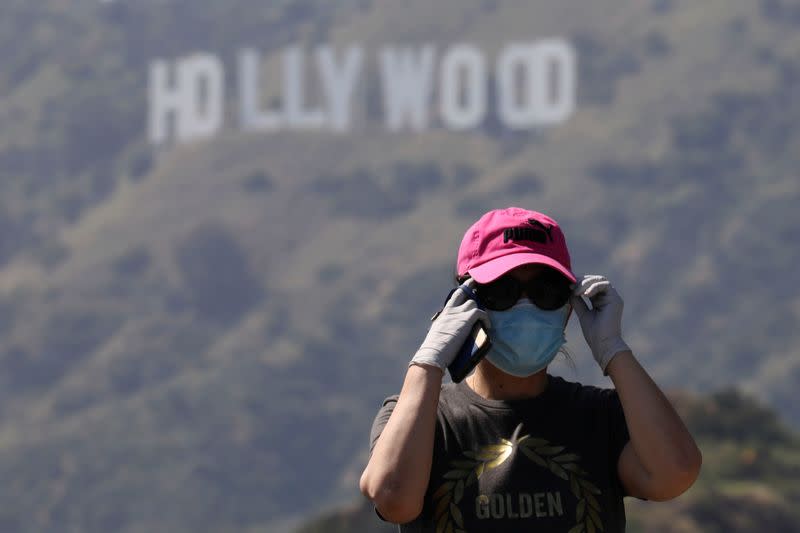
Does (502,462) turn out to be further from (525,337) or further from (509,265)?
(509,265)

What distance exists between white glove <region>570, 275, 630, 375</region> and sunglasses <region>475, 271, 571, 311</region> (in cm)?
6

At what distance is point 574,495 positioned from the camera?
21.9ft

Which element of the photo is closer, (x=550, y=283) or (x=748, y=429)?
(x=550, y=283)

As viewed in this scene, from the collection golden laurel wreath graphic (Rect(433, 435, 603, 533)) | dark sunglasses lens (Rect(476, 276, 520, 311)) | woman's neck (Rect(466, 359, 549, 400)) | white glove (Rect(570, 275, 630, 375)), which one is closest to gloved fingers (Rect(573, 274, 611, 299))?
white glove (Rect(570, 275, 630, 375))

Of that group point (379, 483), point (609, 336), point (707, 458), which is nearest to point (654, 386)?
point (609, 336)

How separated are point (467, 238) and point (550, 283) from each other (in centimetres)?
42

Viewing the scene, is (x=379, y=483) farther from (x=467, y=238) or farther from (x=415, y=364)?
(x=467, y=238)

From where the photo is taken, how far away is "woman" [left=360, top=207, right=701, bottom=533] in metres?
6.60

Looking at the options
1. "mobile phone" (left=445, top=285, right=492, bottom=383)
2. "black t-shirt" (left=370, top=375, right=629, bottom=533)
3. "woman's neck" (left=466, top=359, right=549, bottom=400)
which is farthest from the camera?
"woman's neck" (left=466, top=359, right=549, bottom=400)

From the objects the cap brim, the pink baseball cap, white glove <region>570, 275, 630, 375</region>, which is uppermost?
the pink baseball cap

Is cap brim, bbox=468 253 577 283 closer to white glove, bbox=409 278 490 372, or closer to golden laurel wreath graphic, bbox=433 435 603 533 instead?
white glove, bbox=409 278 490 372

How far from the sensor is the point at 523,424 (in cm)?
681

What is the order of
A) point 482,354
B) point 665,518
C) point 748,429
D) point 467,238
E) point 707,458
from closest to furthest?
point 482,354
point 467,238
point 665,518
point 707,458
point 748,429

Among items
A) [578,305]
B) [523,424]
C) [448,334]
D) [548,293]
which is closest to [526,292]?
[548,293]
